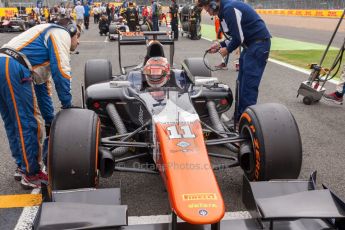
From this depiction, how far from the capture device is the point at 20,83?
3.58m

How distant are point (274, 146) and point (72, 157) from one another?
4.94 ft

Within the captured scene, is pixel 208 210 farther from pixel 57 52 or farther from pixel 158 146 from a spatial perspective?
pixel 57 52

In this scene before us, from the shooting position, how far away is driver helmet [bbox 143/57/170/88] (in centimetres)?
420

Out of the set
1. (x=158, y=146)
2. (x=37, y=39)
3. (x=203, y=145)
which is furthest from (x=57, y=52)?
(x=203, y=145)

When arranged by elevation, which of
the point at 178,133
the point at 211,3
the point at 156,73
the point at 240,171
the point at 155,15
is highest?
the point at 211,3

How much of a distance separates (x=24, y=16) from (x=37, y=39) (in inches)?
926

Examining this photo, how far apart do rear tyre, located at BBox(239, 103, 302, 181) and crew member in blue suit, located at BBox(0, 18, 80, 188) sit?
65.0 inches

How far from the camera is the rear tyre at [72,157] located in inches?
119

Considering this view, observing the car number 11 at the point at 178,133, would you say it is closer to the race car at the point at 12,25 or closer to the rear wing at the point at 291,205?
the rear wing at the point at 291,205

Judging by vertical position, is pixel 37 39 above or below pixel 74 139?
above

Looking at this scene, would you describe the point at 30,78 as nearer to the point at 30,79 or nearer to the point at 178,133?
the point at 30,79

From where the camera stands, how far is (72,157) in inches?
119

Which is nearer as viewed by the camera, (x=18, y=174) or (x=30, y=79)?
(x=30, y=79)

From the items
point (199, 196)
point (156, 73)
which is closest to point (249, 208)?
point (199, 196)
